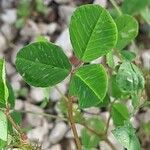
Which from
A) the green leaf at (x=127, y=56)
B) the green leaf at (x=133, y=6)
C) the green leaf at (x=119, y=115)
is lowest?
the green leaf at (x=119, y=115)

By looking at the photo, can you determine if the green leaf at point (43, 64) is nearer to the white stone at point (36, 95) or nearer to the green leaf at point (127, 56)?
the green leaf at point (127, 56)

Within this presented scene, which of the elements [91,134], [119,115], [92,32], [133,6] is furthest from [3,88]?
[133,6]

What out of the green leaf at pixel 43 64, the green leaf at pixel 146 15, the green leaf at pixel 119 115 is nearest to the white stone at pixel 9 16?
the green leaf at pixel 146 15

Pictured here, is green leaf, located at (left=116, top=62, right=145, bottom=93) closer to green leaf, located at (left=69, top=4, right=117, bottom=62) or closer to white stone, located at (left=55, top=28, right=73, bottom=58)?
green leaf, located at (left=69, top=4, right=117, bottom=62)

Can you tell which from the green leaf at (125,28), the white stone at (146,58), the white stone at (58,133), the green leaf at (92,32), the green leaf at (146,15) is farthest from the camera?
the white stone at (146,58)

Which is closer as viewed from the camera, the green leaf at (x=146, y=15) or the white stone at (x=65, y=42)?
the green leaf at (x=146, y=15)

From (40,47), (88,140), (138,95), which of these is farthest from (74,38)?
(88,140)

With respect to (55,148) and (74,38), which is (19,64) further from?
(55,148)
